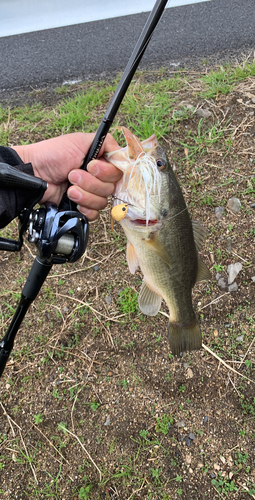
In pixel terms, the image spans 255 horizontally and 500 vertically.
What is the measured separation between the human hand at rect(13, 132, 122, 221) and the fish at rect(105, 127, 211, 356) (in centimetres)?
7

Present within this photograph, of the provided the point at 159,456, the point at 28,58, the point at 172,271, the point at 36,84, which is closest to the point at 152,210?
the point at 172,271

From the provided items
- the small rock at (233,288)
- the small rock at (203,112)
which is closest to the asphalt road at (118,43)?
the small rock at (203,112)

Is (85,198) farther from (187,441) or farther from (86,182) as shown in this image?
(187,441)

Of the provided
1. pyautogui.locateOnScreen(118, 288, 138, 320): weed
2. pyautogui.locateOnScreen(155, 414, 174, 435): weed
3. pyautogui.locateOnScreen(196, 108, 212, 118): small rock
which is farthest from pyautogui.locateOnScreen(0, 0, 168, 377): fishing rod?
pyautogui.locateOnScreen(196, 108, 212, 118): small rock

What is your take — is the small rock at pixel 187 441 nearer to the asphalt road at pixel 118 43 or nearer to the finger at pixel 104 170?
the finger at pixel 104 170

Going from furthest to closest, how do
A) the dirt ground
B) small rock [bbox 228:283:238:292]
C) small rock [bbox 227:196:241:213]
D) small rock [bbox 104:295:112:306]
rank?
small rock [bbox 227:196:241:213]
small rock [bbox 104:295:112:306]
small rock [bbox 228:283:238:292]
the dirt ground

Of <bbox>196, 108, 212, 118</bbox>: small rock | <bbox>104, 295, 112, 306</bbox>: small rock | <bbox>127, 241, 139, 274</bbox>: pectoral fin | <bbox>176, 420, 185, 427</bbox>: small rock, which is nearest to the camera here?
<bbox>127, 241, 139, 274</bbox>: pectoral fin

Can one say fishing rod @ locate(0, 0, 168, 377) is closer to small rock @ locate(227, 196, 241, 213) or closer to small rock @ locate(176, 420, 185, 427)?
small rock @ locate(176, 420, 185, 427)

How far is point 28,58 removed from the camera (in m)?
5.34

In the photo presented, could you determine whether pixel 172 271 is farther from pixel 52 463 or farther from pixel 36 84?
pixel 36 84

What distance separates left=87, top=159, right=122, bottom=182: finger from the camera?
1712 mm

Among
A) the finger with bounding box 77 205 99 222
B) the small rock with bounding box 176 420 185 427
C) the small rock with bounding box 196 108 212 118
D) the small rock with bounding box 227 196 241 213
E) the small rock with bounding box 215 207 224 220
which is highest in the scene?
the small rock with bounding box 196 108 212 118

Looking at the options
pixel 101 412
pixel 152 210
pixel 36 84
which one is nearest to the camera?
pixel 152 210

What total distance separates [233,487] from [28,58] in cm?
618
